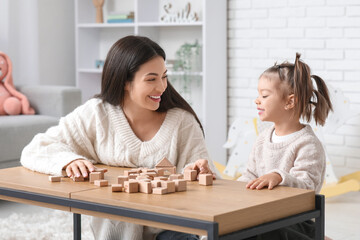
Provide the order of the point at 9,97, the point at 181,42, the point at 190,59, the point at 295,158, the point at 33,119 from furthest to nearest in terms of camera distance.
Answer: the point at 181,42, the point at 190,59, the point at 9,97, the point at 33,119, the point at 295,158

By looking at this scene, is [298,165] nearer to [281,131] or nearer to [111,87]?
[281,131]

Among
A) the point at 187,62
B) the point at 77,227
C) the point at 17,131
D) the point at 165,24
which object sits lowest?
the point at 77,227

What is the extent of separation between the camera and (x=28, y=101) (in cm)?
411

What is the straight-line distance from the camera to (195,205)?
4.46 ft

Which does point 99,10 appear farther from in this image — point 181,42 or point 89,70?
point 181,42

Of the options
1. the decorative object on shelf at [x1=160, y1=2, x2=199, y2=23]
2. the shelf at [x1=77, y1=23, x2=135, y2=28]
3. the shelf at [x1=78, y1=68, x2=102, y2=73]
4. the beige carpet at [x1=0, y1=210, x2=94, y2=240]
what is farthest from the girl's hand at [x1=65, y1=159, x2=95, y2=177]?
the shelf at [x1=78, y1=68, x2=102, y2=73]

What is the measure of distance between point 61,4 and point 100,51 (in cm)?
49

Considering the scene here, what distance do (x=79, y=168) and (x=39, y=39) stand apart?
128 inches

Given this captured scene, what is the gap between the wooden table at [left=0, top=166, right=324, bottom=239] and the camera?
1289 millimetres

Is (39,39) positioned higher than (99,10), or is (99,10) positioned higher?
(99,10)

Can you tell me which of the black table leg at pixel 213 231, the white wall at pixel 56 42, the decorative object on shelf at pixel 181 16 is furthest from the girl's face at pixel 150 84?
the white wall at pixel 56 42

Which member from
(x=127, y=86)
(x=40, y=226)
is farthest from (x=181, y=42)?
(x=127, y=86)

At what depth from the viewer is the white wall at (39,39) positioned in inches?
183

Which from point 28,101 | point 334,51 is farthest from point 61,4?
point 334,51
